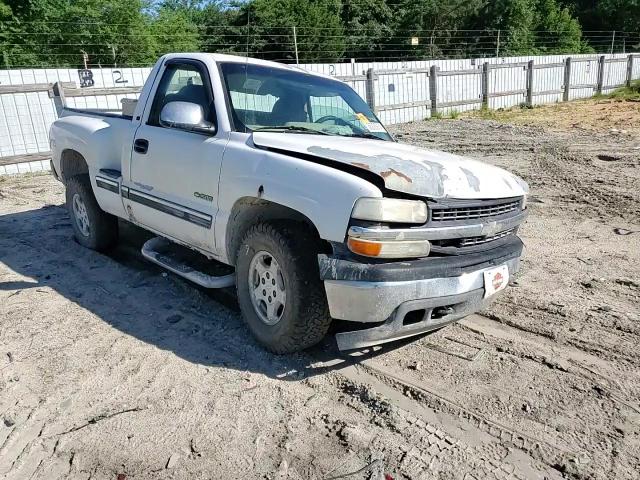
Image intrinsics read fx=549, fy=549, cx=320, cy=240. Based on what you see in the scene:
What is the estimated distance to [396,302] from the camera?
123 inches

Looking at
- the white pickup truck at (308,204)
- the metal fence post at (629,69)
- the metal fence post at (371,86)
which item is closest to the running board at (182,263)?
the white pickup truck at (308,204)

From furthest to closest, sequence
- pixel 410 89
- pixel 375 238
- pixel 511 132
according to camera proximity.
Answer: pixel 410 89, pixel 511 132, pixel 375 238

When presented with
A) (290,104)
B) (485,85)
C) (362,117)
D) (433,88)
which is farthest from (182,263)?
(485,85)

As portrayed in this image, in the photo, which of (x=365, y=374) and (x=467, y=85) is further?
(x=467, y=85)

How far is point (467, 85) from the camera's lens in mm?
21625

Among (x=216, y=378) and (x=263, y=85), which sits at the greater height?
(x=263, y=85)

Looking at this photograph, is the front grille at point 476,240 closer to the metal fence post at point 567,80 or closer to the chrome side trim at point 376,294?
the chrome side trim at point 376,294

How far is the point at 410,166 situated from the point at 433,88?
59.9ft

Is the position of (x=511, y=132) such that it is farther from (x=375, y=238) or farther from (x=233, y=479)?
(x=233, y=479)

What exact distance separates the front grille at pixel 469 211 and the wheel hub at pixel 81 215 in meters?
4.10

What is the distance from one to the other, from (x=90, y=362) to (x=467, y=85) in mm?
20543

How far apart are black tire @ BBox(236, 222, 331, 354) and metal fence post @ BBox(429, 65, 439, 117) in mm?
18149

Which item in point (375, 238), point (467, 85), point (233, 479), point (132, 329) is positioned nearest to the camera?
point (233, 479)

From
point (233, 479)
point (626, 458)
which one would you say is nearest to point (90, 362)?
point (233, 479)
